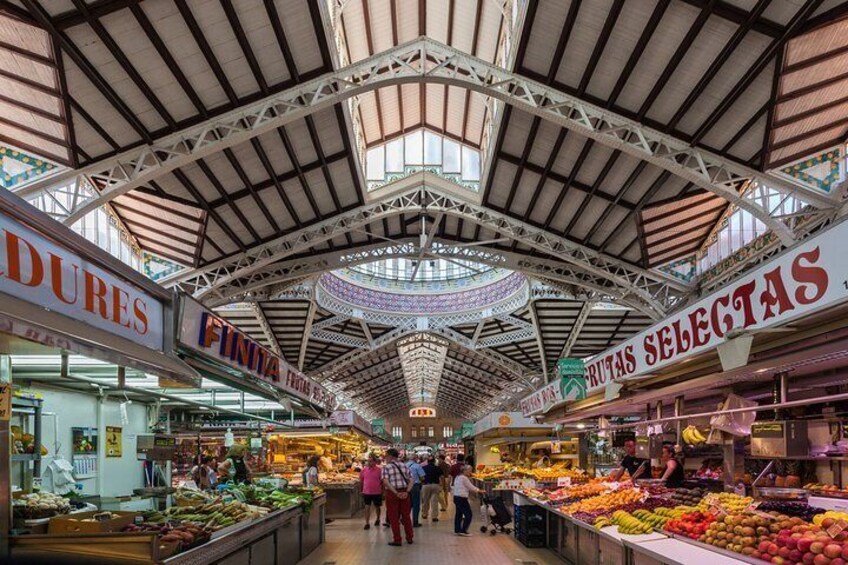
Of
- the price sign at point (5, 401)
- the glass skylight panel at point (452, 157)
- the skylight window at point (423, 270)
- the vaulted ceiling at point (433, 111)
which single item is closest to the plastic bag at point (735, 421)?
the vaulted ceiling at point (433, 111)

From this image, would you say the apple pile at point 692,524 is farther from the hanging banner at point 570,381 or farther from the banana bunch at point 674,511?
the hanging banner at point 570,381

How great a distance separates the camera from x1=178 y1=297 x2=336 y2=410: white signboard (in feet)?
17.3

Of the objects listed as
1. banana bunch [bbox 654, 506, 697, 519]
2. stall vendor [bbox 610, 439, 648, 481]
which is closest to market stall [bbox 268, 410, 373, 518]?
stall vendor [bbox 610, 439, 648, 481]

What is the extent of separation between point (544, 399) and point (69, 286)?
12545 mm

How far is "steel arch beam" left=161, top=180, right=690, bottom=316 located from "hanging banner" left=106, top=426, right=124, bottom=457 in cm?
863

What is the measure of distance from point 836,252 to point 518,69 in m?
9.81

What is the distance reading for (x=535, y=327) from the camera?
2775cm

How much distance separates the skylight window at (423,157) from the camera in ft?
70.0

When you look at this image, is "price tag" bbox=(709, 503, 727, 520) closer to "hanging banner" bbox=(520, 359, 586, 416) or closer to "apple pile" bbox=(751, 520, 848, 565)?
"apple pile" bbox=(751, 520, 848, 565)

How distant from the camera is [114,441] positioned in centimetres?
1012

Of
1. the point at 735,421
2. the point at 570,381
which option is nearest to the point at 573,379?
the point at 570,381

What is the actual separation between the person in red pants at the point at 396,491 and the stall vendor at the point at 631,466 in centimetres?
375

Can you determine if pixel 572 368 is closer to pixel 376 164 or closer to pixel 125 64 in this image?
pixel 125 64

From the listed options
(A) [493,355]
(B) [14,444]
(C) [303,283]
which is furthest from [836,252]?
(A) [493,355]
